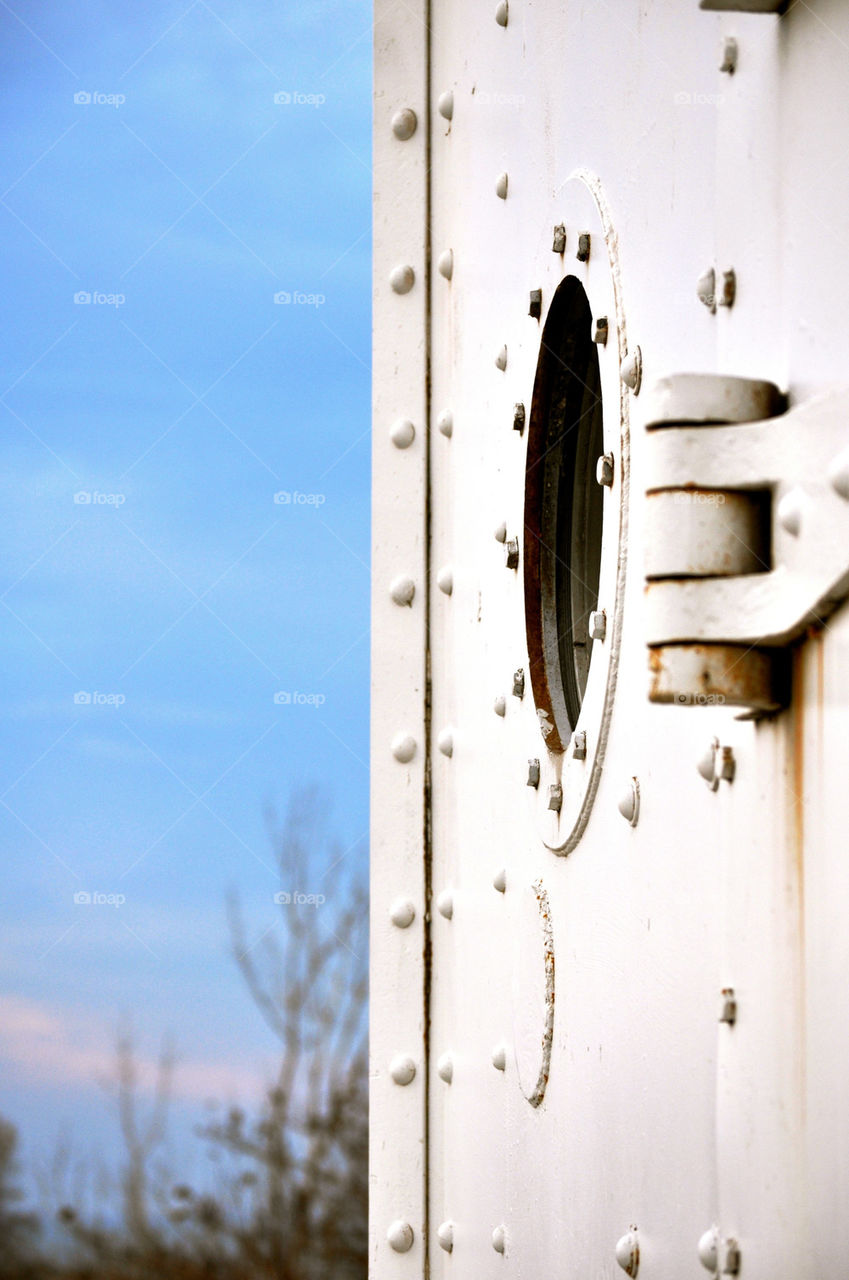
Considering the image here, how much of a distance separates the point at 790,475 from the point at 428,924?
1969 mm

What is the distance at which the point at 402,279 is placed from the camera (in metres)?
2.91

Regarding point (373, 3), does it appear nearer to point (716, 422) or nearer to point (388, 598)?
point (388, 598)

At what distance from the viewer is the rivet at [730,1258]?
3.96ft

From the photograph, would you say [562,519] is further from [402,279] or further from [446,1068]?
[446,1068]

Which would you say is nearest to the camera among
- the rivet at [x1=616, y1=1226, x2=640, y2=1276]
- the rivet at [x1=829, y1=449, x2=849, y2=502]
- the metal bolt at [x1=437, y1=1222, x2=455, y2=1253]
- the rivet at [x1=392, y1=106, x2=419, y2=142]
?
the rivet at [x1=829, y1=449, x2=849, y2=502]

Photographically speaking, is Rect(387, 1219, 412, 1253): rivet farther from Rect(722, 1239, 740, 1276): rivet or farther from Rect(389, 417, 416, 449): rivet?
Rect(722, 1239, 740, 1276): rivet

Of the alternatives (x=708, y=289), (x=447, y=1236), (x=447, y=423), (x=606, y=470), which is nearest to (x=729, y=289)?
(x=708, y=289)

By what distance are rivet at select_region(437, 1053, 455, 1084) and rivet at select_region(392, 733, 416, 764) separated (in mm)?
546

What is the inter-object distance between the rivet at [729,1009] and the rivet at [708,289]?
1.90 ft

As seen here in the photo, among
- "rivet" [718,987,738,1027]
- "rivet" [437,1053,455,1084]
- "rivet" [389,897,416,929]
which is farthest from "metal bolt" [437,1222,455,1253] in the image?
"rivet" [718,987,738,1027]

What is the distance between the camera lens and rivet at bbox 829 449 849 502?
962 mm

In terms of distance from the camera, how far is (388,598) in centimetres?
289

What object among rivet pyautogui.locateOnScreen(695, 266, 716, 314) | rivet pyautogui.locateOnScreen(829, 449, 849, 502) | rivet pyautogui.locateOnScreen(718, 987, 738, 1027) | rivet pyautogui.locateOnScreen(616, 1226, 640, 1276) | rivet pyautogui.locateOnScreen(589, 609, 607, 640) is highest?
rivet pyautogui.locateOnScreen(695, 266, 716, 314)

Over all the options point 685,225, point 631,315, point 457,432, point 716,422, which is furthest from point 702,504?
point 457,432
